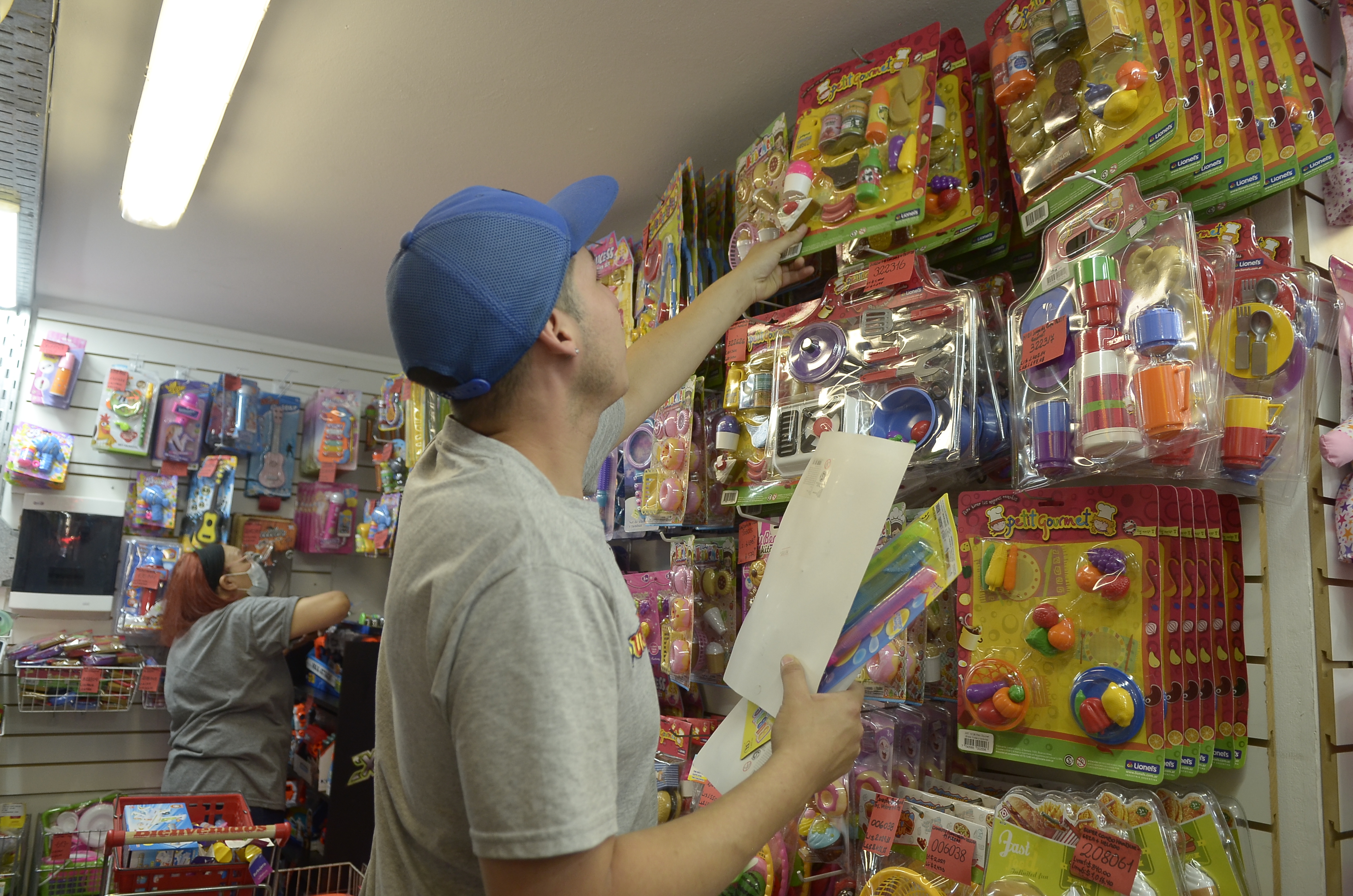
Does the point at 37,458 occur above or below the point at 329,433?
below

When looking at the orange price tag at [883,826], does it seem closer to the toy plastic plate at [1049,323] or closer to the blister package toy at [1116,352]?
the blister package toy at [1116,352]

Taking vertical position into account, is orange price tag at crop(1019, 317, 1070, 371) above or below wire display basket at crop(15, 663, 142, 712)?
above

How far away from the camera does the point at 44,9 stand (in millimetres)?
2016

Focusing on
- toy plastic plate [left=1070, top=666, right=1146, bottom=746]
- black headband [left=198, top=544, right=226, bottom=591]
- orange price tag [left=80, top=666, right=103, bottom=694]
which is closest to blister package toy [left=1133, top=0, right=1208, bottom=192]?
toy plastic plate [left=1070, top=666, right=1146, bottom=746]

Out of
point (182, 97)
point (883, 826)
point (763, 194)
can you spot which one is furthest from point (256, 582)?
point (883, 826)

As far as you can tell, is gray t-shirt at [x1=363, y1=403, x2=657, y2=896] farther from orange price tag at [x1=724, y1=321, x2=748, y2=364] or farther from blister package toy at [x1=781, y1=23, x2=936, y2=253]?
orange price tag at [x1=724, y1=321, x2=748, y2=364]

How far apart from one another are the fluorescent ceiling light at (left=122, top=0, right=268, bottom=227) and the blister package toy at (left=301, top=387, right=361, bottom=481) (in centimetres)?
203

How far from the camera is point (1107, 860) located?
4.37ft

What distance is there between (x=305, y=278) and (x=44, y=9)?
216 centimetres

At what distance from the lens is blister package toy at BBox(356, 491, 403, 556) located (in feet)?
15.5

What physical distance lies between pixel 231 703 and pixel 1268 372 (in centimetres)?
399

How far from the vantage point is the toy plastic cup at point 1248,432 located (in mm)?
1362

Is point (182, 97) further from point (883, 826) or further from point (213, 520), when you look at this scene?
point (213, 520)

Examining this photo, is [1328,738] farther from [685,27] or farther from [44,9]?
[44,9]
